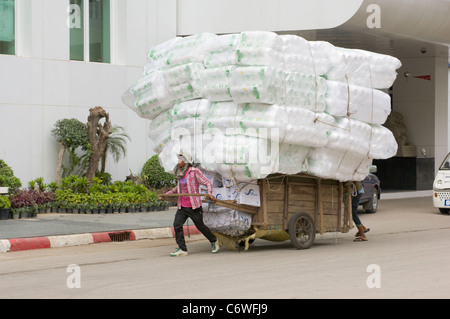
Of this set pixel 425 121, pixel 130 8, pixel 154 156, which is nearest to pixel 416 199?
pixel 425 121

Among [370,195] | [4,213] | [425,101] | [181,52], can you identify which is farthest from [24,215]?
[425,101]

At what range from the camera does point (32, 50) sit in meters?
20.5

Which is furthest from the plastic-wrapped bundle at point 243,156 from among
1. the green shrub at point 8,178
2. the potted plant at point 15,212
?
the green shrub at point 8,178

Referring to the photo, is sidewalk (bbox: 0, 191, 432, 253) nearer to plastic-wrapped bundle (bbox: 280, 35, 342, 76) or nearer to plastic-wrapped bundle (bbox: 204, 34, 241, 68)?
plastic-wrapped bundle (bbox: 204, 34, 241, 68)

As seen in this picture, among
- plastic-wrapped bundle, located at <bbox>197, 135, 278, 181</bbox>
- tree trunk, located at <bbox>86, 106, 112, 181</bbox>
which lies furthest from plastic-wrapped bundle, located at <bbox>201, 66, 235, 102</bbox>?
tree trunk, located at <bbox>86, 106, 112, 181</bbox>

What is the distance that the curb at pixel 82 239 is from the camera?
1422 cm

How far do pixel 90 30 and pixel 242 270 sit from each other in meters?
12.8

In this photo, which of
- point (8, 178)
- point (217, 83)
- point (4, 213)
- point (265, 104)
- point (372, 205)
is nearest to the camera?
point (265, 104)

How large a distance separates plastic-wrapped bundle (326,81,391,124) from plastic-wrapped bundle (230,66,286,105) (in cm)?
119

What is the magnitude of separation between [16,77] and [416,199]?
1415cm

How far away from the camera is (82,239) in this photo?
A: 49.9ft

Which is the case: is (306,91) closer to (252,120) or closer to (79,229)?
(252,120)

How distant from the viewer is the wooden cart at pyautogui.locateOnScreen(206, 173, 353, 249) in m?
12.9

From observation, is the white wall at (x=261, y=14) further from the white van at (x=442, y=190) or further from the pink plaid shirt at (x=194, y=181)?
the pink plaid shirt at (x=194, y=181)
